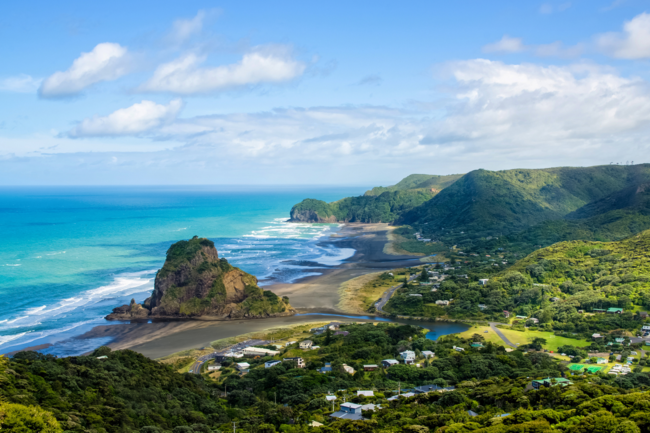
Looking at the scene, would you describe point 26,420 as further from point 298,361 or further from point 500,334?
point 500,334

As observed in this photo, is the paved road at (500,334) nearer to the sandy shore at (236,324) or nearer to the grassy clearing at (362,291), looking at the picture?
the grassy clearing at (362,291)

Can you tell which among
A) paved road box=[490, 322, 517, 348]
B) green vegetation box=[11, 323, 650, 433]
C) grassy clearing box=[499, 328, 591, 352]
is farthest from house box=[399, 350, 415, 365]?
grassy clearing box=[499, 328, 591, 352]

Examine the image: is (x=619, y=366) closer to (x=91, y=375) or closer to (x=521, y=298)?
(x=521, y=298)

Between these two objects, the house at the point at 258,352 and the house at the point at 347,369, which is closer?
the house at the point at 347,369

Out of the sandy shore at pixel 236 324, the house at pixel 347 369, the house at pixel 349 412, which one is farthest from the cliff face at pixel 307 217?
the house at pixel 349 412

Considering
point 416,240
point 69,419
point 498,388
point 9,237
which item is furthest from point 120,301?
point 416,240

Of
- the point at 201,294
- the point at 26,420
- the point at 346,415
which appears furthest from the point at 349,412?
the point at 201,294

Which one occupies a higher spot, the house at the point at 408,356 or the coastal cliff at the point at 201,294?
the coastal cliff at the point at 201,294
